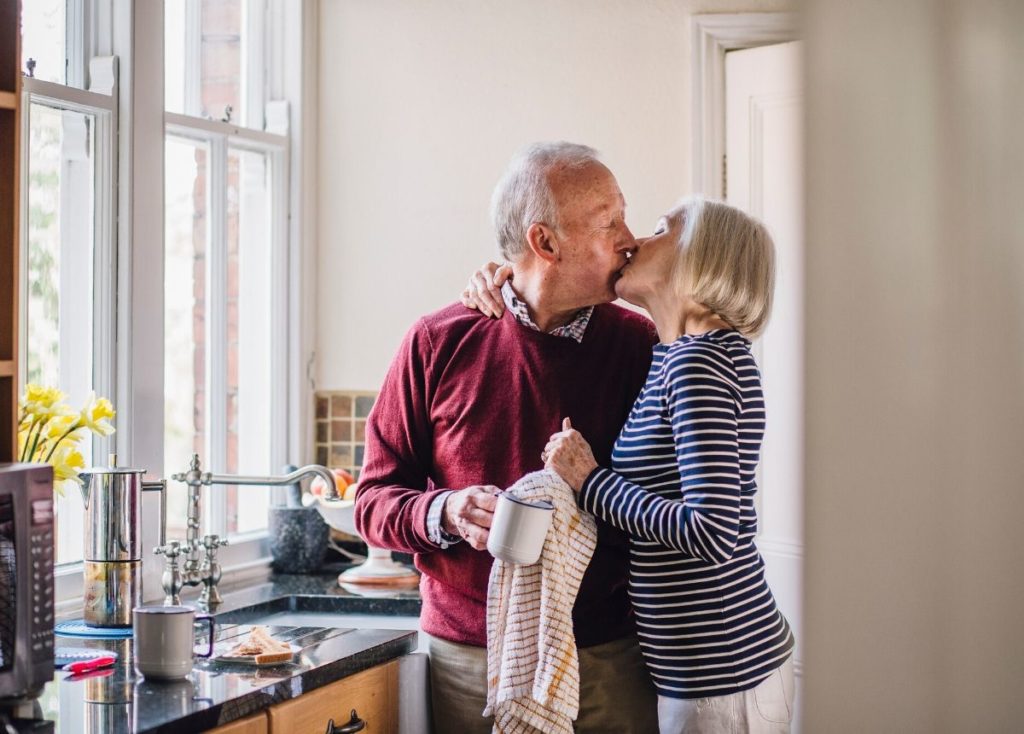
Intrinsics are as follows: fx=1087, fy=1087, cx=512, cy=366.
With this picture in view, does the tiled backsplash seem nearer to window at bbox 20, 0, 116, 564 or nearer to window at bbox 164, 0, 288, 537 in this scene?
window at bbox 164, 0, 288, 537

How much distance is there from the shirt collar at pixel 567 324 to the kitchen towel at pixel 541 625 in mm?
291

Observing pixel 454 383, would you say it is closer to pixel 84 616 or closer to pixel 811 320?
pixel 84 616

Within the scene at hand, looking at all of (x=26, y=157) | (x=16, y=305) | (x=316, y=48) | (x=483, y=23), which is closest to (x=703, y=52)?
(x=483, y=23)

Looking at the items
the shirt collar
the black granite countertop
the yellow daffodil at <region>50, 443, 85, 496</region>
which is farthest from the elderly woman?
the yellow daffodil at <region>50, 443, 85, 496</region>

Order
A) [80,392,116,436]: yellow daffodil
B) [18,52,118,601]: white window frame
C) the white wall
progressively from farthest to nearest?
the white wall → [18,52,118,601]: white window frame → [80,392,116,436]: yellow daffodil

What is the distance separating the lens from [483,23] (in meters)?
2.89

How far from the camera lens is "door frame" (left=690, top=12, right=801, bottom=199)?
9.07 ft

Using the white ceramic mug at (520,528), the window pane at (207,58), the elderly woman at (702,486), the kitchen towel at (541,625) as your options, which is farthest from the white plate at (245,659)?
the window pane at (207,58)

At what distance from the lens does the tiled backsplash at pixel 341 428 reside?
2980 millimetres

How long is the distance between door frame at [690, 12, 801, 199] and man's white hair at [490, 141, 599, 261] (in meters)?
1.05

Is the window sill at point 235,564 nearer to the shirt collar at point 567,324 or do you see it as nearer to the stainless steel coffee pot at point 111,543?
the stainless steel coffee pot at point 111,543

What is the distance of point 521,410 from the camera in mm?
1785

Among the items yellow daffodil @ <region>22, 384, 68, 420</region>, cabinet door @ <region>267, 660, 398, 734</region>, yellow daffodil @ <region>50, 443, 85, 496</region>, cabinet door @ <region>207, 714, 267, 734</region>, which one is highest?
yellow daffodil @ <region>22, 384, 68, 420</region>

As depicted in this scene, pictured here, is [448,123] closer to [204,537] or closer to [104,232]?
[104,232]
